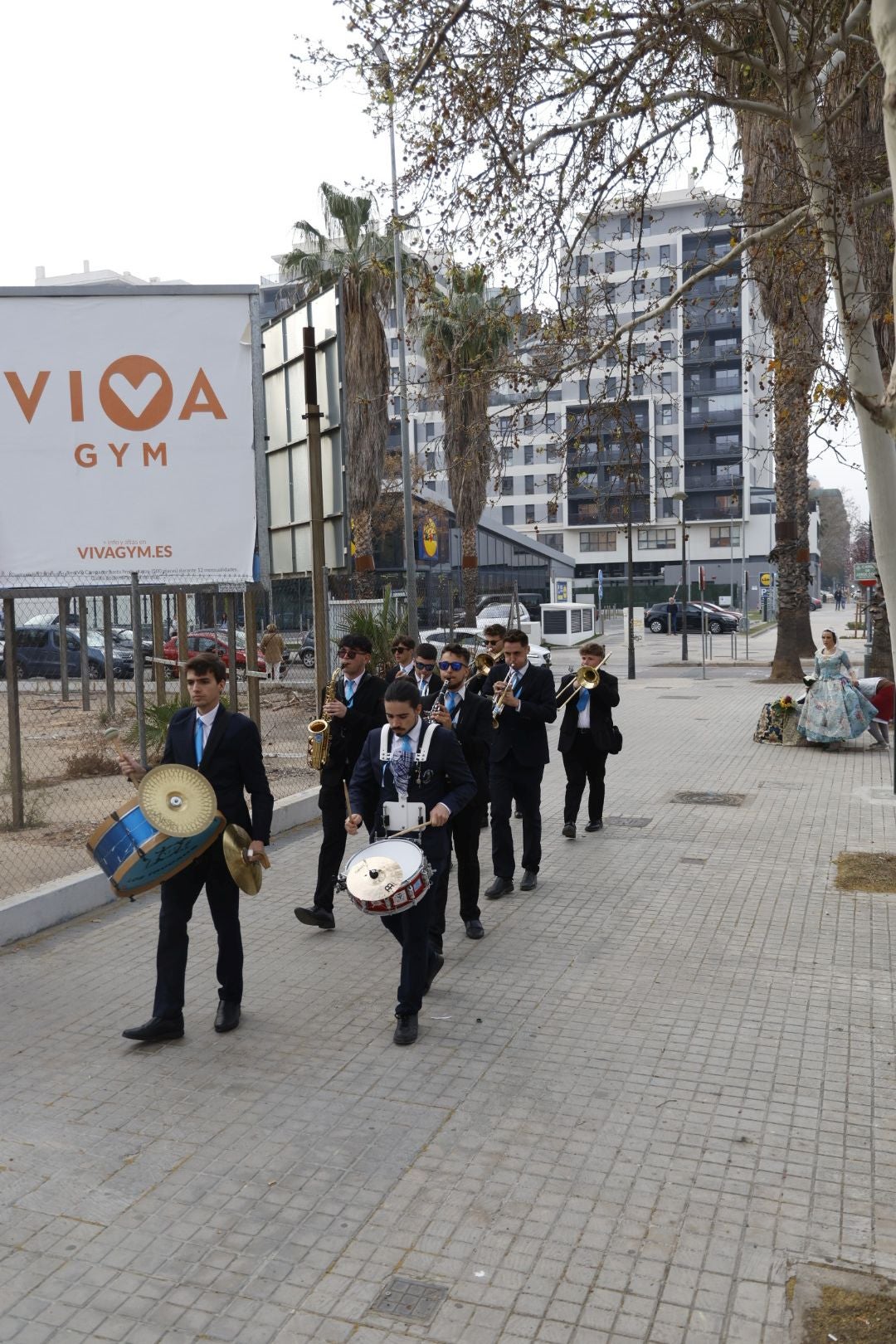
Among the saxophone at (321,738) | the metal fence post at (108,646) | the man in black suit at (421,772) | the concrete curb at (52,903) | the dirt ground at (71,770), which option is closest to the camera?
the man in black suit at (421,772)

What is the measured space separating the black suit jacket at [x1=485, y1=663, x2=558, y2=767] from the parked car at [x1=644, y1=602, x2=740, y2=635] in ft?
147

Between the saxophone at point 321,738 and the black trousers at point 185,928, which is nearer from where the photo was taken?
the black trousers at point 185,928

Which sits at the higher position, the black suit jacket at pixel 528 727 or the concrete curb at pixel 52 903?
the black suit jacket at pixel 528 727

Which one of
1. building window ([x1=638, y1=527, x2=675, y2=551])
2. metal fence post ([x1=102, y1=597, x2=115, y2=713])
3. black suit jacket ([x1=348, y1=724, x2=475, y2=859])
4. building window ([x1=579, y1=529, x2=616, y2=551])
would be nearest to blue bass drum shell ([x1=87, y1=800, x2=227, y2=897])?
black suit jacket ([x1=348, y1=724, x2=475, y2=859])

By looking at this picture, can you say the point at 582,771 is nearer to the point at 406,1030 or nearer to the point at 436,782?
the point at 436,782

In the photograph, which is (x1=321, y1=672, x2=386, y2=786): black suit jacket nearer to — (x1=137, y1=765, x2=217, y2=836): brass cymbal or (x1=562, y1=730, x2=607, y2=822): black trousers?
(x1=137, y1=765, x2=217, y2=836): brass cymbal

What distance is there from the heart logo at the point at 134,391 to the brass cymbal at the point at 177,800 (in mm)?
5277

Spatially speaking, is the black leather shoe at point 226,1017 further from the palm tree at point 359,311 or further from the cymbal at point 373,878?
the palm tree at point 359,311

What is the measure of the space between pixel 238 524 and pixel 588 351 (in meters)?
3.45

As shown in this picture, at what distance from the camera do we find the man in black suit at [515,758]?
854cm

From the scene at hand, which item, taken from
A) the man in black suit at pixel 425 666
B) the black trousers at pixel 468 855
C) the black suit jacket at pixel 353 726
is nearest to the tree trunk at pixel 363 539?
the man in black suit at pixel 425 666

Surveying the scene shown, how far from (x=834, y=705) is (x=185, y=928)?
1215cm

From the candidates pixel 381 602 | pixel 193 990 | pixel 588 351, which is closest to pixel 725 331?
pixel 381 602

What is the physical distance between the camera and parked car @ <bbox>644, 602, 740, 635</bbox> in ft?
177
